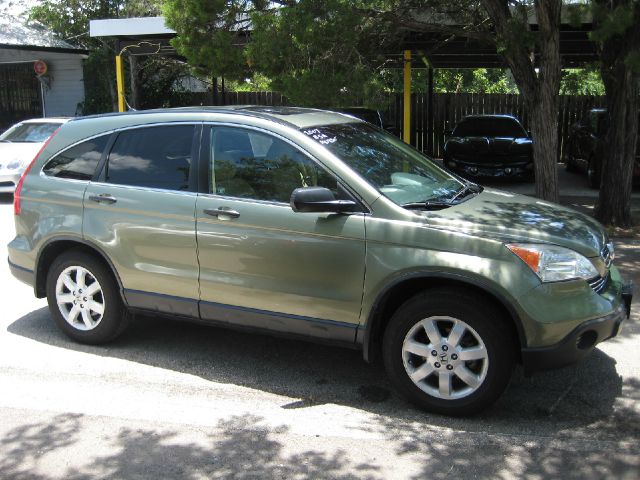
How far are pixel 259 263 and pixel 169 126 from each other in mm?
1296

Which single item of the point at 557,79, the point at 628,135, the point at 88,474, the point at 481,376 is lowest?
the point at 88,474

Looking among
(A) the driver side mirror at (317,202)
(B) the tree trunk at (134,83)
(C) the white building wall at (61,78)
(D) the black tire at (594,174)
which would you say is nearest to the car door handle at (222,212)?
(A) the driver side mirror at (317,202)

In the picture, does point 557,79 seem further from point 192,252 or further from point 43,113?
point 43,113

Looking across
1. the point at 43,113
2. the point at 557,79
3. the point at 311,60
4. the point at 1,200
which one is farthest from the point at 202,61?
the point at 43,113

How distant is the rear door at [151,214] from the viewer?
4.74 m

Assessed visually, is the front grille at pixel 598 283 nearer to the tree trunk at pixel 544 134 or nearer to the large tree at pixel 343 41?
the large tree at pixel 343 41

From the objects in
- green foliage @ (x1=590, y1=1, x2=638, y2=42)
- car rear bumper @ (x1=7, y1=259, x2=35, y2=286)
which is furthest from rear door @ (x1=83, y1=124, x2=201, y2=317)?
green foliage @ (x1=590, y1=1, x2=638, y2=42)

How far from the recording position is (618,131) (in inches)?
370

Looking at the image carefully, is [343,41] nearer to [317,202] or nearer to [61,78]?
[317,202]

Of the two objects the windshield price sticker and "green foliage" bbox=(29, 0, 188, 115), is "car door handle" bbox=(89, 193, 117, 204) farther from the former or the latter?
"green foliage" bbox=(29, 0, 188, 115)

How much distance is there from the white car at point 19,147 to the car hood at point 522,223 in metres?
10.4

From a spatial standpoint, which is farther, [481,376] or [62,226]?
[62,226]

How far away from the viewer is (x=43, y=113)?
22328 millimetres

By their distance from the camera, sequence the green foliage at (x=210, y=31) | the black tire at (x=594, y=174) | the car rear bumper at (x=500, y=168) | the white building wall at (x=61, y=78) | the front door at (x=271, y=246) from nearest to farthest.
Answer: the front door at (x=271, y=246), the green foliage at (x=210, y=31), the black tire at (x=594, y=174), the car rear bumper at (x=500, y=168), the white building wall at (x=61, y=78)
